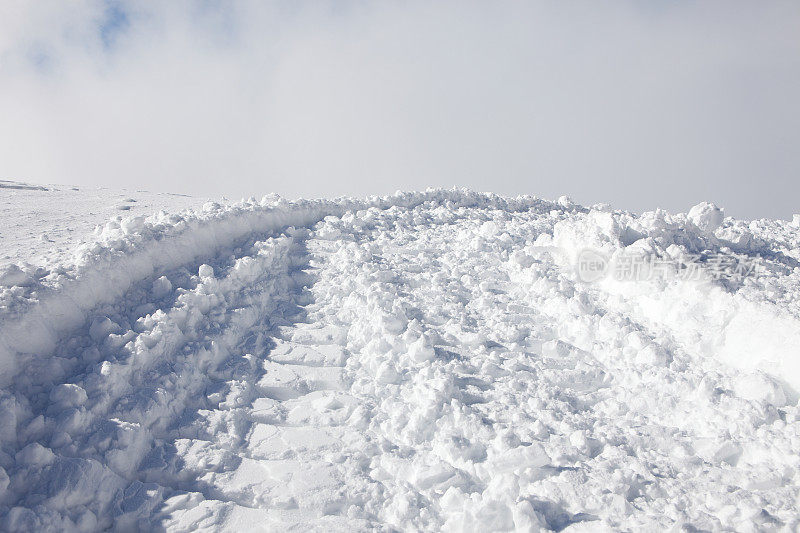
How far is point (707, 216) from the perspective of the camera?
612cm

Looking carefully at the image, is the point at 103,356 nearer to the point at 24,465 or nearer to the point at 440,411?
the point at 24,465

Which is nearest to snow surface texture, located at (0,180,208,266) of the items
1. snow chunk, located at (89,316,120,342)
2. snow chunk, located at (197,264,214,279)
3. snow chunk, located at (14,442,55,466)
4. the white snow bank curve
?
the white snow bank curve

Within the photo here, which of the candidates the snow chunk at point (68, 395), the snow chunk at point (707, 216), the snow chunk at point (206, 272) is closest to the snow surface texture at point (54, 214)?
the snow chunk at point (206, 272)

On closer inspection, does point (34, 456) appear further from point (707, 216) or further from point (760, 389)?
point (707, 216)

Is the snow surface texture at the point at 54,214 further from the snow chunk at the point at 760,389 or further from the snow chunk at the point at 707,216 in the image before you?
the snow chunk at the point at 707,216

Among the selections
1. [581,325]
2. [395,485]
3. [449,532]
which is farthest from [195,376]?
[581,325]

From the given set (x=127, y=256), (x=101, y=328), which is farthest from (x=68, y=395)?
(x=127, y=256)

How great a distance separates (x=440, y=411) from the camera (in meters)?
3.20

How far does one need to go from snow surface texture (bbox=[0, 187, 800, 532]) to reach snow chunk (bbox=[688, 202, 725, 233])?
783 mm

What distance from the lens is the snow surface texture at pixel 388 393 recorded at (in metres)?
2.51

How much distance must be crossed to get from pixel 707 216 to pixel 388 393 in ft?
16.9

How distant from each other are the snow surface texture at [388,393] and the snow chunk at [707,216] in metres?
0.78

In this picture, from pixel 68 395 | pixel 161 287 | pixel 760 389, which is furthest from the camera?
pixel 161 287

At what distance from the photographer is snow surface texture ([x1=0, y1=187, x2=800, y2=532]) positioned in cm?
251
